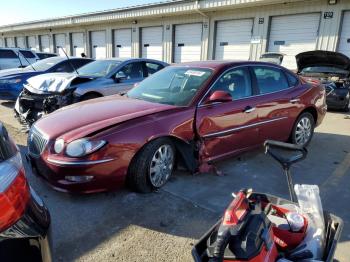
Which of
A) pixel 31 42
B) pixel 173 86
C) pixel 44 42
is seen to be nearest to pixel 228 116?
pixel 173 86

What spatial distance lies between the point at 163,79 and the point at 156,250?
2.51 m

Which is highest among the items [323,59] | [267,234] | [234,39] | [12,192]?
[234,39]

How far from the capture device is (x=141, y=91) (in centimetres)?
436

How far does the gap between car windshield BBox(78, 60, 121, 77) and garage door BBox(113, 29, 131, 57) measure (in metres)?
13.4

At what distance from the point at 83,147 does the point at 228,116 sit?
1851mm

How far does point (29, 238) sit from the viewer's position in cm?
150

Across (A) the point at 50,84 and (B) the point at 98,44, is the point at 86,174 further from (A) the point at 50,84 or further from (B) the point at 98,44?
(B) the point at 98,44

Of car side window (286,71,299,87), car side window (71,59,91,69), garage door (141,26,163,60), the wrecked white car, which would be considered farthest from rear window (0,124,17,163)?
garage door (141,26,163,60)

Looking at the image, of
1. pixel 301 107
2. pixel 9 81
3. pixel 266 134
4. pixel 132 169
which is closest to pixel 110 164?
pixel 132 169

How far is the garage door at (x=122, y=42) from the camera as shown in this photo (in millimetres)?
20219

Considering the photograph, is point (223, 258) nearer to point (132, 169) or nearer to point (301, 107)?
point (132, 169)

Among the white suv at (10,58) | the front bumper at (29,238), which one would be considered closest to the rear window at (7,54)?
the white suv at (10,58)

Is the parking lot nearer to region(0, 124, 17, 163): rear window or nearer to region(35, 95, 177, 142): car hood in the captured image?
region(35, 95, 177, 142): car hood

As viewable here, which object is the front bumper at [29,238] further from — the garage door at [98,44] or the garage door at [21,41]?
the garage door at [21,41]
